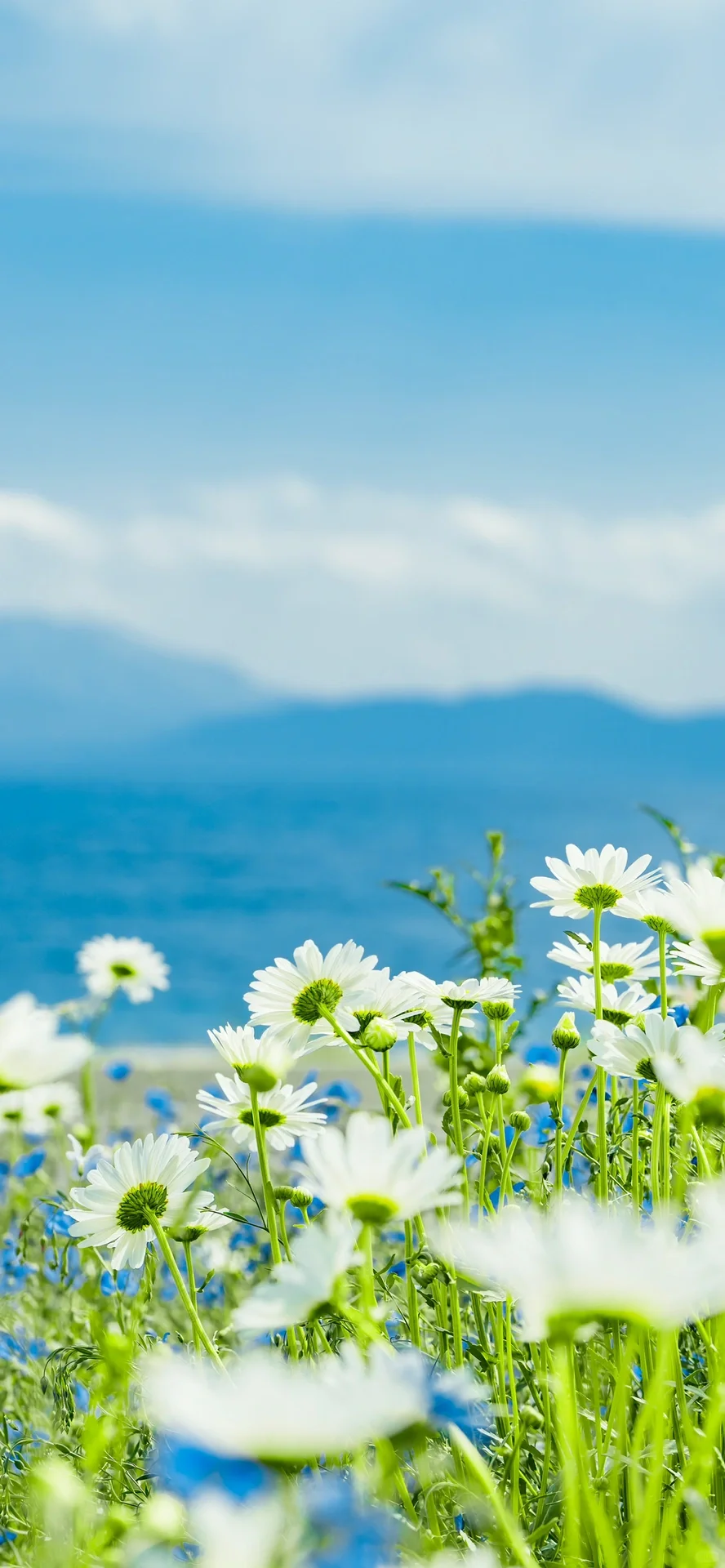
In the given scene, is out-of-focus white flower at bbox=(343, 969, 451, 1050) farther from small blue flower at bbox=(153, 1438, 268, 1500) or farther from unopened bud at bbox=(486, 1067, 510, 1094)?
small blue flower at bbox=(153, 1438, 268, 1500)

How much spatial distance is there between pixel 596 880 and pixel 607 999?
3.8 inches

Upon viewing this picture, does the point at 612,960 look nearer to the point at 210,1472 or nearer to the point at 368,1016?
the point at 368,1016

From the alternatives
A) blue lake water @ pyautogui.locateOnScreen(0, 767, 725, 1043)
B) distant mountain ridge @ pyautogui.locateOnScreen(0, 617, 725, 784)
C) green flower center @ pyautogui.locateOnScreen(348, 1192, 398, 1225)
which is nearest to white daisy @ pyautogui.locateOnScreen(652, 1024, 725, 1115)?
green flower center @ pyautogui.locateOnScreen(348, 1192, 398, 1225)

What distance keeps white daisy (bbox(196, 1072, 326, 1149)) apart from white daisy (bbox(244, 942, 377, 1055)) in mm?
57

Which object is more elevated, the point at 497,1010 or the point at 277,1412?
the point at 497,1010

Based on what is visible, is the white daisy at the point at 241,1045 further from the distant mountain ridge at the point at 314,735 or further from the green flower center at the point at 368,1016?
the distant mountain ridge at the point at 314,735

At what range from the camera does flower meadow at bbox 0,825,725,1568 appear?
44 cm

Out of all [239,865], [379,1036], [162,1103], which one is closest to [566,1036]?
[379,1036]

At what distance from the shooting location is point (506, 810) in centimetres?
3794

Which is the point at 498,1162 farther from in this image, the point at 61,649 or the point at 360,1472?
the point at 61,649

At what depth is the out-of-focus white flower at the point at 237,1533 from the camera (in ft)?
1.22

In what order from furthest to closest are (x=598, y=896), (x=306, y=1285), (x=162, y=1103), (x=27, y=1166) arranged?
(x=162, y=1103) < (x=27, y=1166) < (x=598, y=896) < (x=306, y=1285)

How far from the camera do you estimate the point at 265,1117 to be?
3.19ft

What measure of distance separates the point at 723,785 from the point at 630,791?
4.25m
